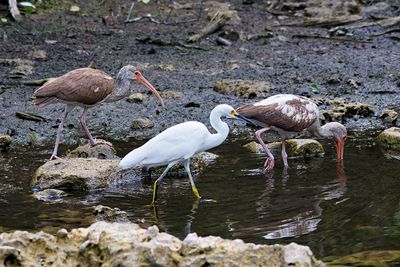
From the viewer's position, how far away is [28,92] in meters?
12.6

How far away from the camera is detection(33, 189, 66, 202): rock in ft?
27.6

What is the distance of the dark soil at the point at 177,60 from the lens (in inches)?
476

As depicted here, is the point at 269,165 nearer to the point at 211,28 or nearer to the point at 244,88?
the point at 244,88

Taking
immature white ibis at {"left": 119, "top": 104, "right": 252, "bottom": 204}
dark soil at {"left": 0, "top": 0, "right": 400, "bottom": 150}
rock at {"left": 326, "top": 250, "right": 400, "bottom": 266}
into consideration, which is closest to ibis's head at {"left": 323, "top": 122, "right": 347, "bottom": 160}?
dark soil at {"left": 0, "top": 0, "right": 400, "bottom": 150}

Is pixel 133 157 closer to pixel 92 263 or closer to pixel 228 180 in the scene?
pixel 228 180

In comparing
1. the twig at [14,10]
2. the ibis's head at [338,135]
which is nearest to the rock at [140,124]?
the ibis's head at [338,135]

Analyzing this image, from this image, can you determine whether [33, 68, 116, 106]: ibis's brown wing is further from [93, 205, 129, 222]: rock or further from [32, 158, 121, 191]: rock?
[93, 205, 129, 222]: rock

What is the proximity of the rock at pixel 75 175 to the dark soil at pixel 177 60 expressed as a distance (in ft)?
7.10

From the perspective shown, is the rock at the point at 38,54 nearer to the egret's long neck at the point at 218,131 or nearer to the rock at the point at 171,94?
the rock at the point at 171,94

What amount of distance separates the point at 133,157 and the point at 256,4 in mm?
→ 10080

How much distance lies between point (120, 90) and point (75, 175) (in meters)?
2.29

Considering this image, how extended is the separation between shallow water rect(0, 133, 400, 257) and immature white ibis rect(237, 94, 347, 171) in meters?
0.23

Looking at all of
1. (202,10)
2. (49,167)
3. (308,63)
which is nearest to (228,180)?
(49,167)

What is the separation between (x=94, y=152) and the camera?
9984 mm
